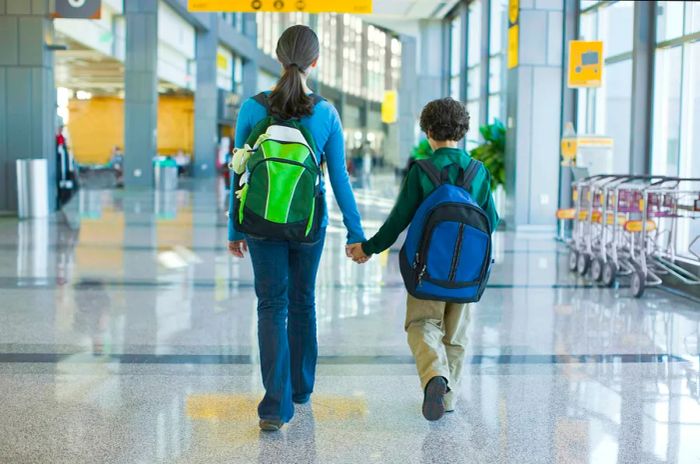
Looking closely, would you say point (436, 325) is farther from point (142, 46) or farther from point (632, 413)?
point (142, 46)

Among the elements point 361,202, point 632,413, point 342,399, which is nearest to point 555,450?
point 632,413

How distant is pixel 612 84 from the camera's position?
46.0 ft

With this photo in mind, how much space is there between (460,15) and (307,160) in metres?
21.9

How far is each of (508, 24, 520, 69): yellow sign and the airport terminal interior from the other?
64mm

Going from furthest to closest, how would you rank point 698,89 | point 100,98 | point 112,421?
point 100,98 < point 698,89 < point 112,421

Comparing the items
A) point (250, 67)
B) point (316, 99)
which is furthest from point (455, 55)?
point (316, 99)

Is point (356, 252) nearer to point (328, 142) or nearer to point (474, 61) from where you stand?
point (328, 142)

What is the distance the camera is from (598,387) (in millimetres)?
4938

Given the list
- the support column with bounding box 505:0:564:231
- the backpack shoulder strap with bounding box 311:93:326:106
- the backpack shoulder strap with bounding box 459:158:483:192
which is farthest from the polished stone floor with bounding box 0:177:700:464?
the support column with bounding box 505:0:564:231

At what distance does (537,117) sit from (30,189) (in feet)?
28.0

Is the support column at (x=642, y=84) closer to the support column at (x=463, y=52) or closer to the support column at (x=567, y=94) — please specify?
the support column at (x=567, y=94)

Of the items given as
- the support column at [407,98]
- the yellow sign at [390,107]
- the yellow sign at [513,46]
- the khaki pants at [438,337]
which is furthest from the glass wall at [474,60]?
the khaki pants at [438,337]

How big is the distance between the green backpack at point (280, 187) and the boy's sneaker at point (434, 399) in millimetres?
812

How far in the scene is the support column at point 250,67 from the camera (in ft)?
151
